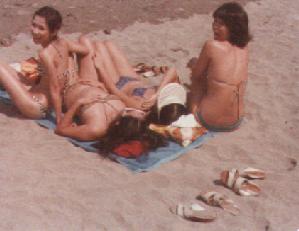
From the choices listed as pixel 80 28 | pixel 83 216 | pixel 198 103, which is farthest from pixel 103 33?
pixel 83 216

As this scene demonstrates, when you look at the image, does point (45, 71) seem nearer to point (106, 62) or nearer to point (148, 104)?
point (106, 62)

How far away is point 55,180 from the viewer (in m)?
4.27

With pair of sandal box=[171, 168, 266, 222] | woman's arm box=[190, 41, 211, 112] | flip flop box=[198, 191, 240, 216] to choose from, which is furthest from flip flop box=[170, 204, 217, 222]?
woman's arm box=[190, 41, 211, 112]

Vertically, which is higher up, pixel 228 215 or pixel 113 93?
pixel 113 93

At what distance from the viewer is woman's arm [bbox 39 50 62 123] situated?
4.95 meters

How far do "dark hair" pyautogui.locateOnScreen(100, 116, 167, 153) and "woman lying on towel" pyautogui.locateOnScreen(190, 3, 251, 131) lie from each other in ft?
1.67

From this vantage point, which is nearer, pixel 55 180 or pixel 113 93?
pixel 55 180

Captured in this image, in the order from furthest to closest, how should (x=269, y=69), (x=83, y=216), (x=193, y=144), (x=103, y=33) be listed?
(x=103, y=33) → (x=269, y=69) → (x=193, y=144) → (x=83, y=216)

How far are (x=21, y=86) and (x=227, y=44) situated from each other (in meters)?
1.80

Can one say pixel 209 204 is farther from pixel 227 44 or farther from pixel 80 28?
pixel 80 28

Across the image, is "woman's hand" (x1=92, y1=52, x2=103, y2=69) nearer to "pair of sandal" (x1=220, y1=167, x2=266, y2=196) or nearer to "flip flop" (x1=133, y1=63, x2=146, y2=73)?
"flip flop" (x1=133, y1=63, x2=146, y2=73)

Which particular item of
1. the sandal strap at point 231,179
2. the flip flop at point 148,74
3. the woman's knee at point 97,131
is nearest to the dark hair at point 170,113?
the woman's knee at point 97,131

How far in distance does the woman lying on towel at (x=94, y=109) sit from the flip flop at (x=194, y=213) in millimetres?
1010

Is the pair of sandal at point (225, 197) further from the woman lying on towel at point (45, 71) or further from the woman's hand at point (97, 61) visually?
the woman's hand at point (97, 61)
